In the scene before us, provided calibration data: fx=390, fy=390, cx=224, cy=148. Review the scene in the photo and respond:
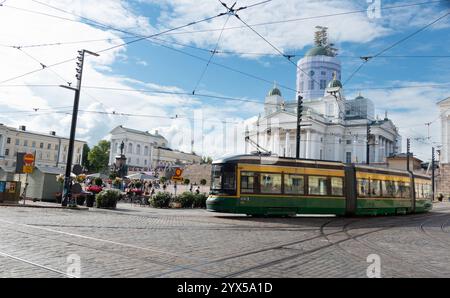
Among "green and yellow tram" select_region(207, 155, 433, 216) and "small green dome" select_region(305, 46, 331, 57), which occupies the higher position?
"small green dome" select_region(305, 46, 331, 57)

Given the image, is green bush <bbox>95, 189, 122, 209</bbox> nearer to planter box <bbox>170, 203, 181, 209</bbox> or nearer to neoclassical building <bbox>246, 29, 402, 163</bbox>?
planter box <bbox>170, 203, 181, 209</bbox>

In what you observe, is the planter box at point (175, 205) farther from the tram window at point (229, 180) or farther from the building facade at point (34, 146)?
the building facade at point (34, 146)

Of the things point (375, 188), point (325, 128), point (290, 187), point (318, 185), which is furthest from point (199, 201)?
point (325, 128)

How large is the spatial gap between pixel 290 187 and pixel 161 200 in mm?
9271

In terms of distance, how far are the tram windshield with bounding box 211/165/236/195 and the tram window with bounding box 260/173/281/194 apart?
1321 millimetres

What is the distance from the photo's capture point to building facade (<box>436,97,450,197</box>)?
60219 mm

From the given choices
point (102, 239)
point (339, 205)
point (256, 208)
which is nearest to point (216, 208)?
point (256, 208)

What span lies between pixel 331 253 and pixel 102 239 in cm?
551

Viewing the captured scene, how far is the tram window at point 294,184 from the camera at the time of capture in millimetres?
17891

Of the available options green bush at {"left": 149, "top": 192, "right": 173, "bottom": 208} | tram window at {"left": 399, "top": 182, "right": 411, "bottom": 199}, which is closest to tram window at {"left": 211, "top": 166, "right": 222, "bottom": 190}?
green bush at {"left": 149, "top": 192, "right": 173, "bottom": 208}
